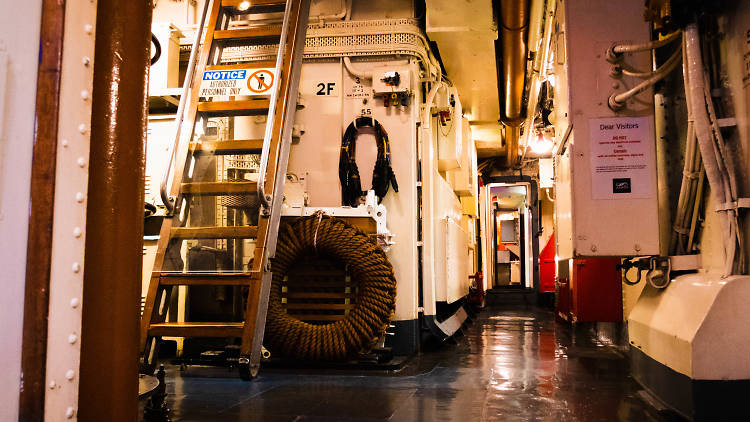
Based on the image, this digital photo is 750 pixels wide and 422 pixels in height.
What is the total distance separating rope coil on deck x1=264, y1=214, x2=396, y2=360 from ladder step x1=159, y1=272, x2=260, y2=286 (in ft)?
2.34

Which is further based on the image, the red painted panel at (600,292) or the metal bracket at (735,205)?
the red painted panel at (600,292)

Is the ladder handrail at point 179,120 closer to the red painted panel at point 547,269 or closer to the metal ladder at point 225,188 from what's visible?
the metal ladder at point 225,188

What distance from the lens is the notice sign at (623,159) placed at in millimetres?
3301

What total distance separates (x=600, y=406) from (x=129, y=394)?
8.31 feet

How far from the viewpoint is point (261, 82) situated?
473cm

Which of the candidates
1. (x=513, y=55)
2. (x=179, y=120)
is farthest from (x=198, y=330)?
(x=513, y=55)

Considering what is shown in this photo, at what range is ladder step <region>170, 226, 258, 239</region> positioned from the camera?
4.15 metres

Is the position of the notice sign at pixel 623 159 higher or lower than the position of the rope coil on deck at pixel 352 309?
higher

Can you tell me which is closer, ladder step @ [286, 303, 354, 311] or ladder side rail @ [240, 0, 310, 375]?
ladder side rail @ [240, 0, 310, 375]

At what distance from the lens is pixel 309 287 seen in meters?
5.04

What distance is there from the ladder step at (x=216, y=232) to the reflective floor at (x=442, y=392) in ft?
3.33

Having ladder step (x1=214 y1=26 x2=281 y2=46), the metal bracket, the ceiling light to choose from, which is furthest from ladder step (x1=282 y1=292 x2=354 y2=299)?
the ceiling light

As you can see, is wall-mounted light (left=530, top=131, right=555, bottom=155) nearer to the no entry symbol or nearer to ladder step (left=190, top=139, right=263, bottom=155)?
the no entry symbol

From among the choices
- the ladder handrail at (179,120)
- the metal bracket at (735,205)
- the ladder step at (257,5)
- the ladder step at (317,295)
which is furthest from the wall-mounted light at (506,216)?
the metal bracket at (735,205)
